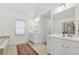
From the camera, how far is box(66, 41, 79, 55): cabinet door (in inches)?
67.7

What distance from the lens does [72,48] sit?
1.84 metres

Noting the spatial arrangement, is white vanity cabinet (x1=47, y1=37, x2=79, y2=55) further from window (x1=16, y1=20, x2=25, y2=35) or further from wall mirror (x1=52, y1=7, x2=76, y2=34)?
window (x1=16, y1=20, x2=25, y2=35)

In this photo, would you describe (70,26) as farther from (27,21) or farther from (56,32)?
(27,21)

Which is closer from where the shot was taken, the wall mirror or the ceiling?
the wall mirror

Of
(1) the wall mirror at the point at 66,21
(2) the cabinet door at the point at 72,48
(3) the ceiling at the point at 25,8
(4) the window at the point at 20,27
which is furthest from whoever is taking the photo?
(4) the window at the point at 20,27

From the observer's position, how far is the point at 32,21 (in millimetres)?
6695

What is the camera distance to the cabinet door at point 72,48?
1.72m

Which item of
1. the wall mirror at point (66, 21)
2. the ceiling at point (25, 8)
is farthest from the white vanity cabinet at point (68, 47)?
the ceiling at point (25, 8)

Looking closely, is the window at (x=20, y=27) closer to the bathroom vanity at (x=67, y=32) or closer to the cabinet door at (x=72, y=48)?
the bathroom vanity at (x=67, y=32)

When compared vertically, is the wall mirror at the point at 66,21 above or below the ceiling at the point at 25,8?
below

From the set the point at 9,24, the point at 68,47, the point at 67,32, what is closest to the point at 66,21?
the point at 67,32

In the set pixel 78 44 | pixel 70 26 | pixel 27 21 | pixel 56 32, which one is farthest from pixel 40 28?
pixel 78 44

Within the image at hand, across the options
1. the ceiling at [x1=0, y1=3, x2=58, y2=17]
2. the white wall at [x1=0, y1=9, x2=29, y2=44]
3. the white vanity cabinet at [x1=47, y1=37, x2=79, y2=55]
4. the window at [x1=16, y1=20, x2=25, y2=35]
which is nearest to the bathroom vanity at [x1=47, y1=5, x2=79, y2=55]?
the white vanity cabinet at [x1=47, y1=37, x2=79, y2=55]

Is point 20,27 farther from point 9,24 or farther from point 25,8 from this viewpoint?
point 25,8
